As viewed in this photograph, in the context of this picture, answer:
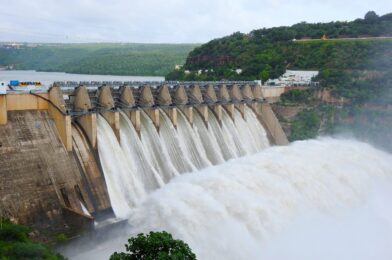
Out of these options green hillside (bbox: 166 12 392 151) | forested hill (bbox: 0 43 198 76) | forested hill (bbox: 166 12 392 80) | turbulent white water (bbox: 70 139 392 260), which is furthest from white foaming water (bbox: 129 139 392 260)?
forested hill (bbox: 0 43 198 76)

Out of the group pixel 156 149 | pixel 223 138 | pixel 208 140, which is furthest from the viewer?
pixel 223 138

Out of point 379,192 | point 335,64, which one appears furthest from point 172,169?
point 335,64

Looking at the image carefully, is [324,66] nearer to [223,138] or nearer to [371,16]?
[371,16]

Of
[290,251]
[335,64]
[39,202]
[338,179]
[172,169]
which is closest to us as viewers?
[39,202]

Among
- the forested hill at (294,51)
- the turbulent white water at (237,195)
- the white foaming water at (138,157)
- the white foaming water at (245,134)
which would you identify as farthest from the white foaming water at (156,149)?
the forested hill at (294,51)

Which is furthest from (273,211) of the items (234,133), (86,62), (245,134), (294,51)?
(86,62)

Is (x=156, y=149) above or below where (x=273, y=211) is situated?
above

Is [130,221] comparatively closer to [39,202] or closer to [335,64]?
[39,202]
